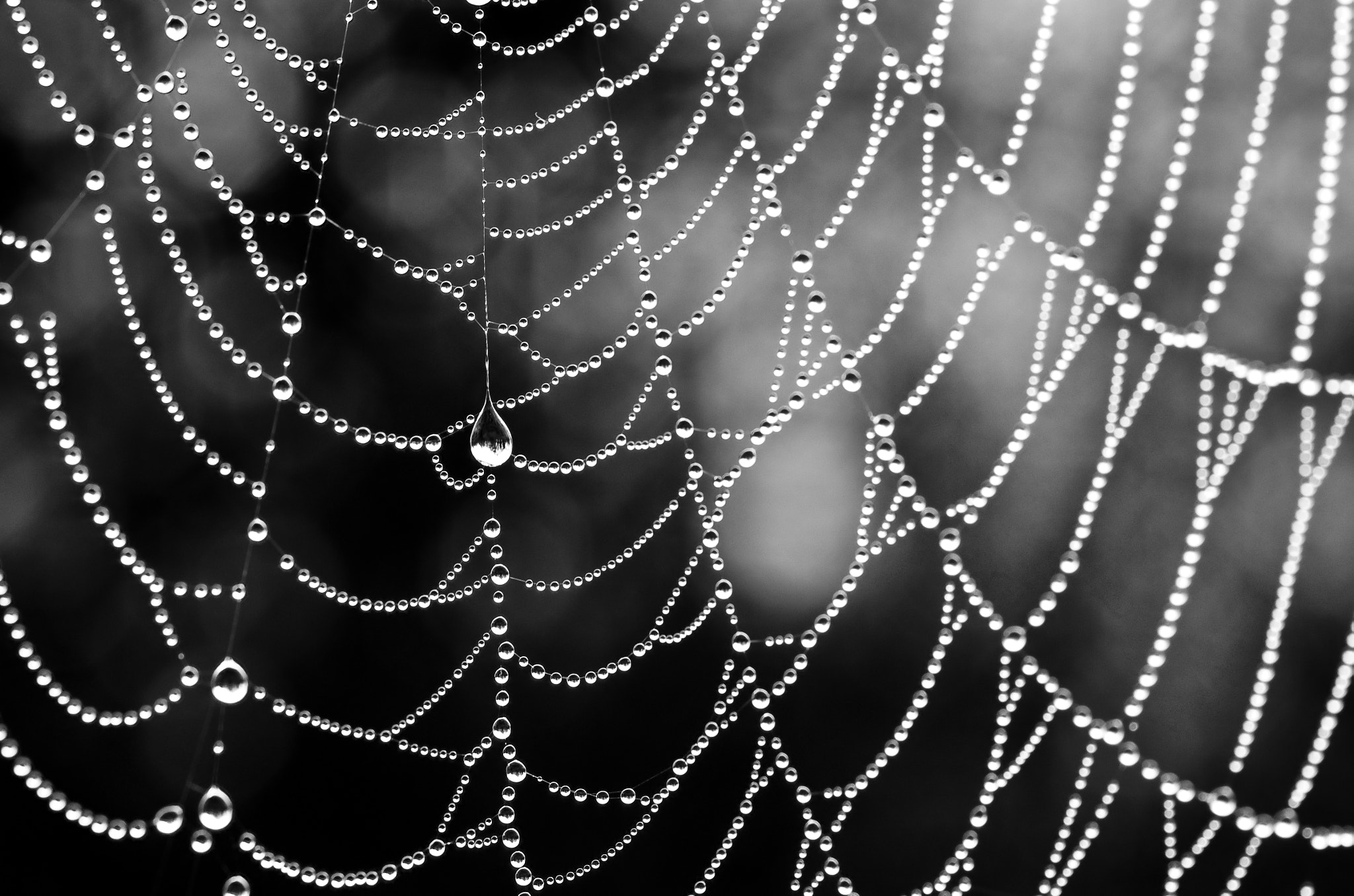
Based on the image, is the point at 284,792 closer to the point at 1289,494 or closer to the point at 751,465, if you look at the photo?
the point at 751,465

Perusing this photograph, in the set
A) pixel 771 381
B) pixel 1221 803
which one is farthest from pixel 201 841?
pixel 771 381

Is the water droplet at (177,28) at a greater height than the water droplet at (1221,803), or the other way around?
the water droplet at (177,28)

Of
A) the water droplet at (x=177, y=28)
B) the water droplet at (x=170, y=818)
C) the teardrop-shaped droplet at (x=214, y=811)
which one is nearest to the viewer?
the water droplet at (x=170, y=818)

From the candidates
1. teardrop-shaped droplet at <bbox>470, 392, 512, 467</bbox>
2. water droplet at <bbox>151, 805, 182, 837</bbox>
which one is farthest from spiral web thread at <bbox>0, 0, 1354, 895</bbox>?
water droplet at <bbox>151, 805, 182, 837</bbox>

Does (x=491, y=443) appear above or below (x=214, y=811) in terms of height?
above

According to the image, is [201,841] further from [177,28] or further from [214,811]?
[177,28]

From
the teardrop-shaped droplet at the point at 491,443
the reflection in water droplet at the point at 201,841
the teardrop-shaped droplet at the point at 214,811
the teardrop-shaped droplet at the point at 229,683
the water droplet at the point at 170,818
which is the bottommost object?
the reflection in water droplet at the point at 201,841

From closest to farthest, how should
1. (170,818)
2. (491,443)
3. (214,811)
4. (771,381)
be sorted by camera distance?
(170,818), (214,811), (491,443), (771,381)

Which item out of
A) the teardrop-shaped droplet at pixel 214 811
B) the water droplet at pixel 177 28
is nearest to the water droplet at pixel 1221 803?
the teardrop-shaped droplet at pixel 214 811

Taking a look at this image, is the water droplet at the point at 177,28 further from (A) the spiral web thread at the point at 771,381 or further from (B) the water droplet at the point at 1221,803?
(B) the water droplet at the point at 1221,803

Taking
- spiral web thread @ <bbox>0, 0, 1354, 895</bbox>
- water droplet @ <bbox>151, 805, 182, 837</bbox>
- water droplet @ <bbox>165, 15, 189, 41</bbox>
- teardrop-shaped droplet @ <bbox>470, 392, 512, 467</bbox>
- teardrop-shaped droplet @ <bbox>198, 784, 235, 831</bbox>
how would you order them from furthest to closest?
spiral web thread @ <bbox>0, 0, 1354, 895</bbox> → teardrop-shaped droplet @ <bbox>470, 392, 512, 467</bbox> → water droplet @ <bbox>165, 15, 189, 41</bbox> → teardrop-shaped droplet @ <bbox>198, 784, 235, 831</bbox> → water droplet @ <bbox>151, 805, 182, 837</bbox>

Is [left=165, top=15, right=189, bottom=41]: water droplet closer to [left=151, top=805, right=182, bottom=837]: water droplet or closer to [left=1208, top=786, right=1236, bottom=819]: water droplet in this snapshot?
[left=151, top=805, right=182, bottom=837]: water droplet
